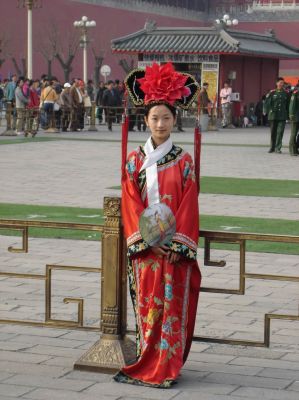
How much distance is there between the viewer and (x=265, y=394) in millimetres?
5262

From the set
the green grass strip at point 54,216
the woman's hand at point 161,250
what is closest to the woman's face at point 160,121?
the woman's hand at point 161,250

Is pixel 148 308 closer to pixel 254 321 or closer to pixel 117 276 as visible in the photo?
pixel 117 276

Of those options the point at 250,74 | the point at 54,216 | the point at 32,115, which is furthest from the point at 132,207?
the point at 250,74

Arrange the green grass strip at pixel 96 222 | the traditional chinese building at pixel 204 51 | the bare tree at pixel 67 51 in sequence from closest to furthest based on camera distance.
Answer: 1. the green grass strip at pixel 96 222
2. the traditional chinese building at pixel 204 51
3. the bare tree at pixel 67 51

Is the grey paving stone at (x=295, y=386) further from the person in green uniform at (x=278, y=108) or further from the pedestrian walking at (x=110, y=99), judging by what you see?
the pedestrian walking at (x=110, y=99)

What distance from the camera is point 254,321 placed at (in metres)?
7.05

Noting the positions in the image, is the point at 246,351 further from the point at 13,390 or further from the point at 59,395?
the point at 13,390

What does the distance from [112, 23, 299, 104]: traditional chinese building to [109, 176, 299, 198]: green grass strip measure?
17657 millimetres

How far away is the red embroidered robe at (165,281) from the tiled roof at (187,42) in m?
28.8

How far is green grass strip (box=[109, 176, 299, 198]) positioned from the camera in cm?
1491

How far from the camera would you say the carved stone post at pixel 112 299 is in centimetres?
571

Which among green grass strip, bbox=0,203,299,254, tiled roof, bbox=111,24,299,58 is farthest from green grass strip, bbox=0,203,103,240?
tiled roof, bbox=111,24,299,58

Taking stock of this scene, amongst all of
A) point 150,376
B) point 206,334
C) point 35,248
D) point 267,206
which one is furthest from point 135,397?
point 267,206

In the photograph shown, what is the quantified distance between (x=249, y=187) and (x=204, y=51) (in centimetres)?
1884
